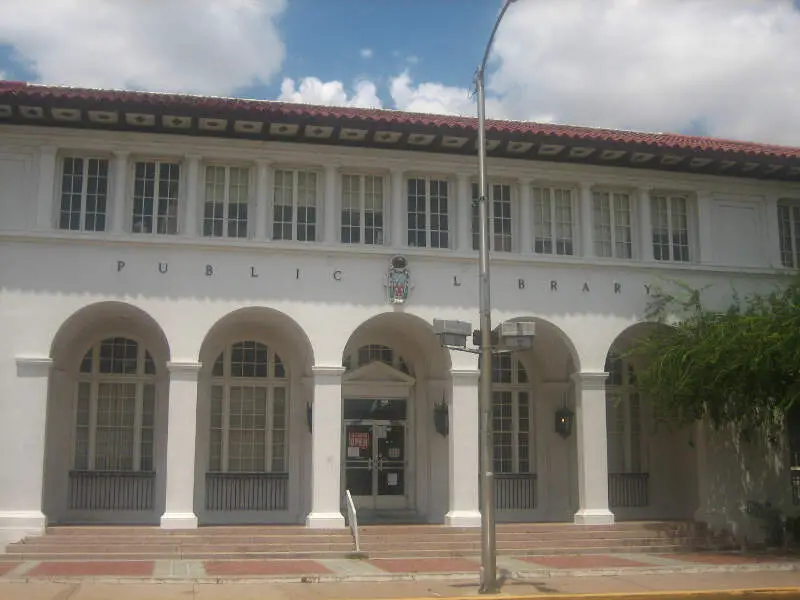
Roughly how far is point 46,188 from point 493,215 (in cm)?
841

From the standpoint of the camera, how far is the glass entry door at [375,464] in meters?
20.6

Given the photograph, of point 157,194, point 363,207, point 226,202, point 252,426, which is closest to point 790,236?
point 363,207

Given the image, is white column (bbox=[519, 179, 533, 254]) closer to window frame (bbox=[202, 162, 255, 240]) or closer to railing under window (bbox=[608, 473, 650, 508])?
window frame (bbox=[202, 162, 255, 240])

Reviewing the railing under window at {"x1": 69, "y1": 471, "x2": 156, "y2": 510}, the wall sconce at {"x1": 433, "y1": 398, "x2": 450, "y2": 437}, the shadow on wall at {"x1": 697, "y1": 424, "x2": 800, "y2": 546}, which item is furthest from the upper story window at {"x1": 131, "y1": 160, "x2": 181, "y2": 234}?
the shadow on wall at {"x1": 697, "y1": 424, "x2": 800, "y2": 546}

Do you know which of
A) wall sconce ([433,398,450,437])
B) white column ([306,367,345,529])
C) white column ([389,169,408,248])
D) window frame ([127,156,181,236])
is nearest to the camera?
white column ([306,367,345,529])

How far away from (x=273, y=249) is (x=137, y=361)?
421 centimetres

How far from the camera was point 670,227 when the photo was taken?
20328mm

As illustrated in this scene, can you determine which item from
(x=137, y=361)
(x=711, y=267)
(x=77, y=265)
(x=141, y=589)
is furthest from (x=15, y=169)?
(x=711, y=267)

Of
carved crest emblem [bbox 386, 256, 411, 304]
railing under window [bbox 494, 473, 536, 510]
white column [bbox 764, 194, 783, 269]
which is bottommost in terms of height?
railing under window [bbox 494, 473, 536, 510]

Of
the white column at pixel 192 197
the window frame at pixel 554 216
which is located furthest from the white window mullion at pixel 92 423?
the window frame at pixel 554 216

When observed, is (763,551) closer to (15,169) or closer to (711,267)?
(711,267)

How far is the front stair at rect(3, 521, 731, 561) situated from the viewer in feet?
52.9

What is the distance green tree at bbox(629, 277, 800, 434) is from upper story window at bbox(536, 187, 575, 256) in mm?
2119

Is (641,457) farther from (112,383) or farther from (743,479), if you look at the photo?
(112,383)
